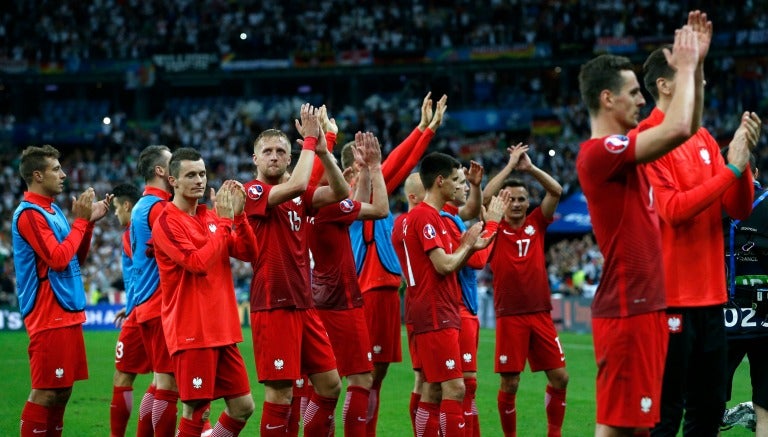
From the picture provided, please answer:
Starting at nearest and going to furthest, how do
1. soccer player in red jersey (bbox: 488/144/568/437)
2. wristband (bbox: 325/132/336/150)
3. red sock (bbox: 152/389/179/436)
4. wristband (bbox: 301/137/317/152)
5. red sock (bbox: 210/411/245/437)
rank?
red sock (bbox: 210/411/245/437) < wristband (bbox: 301/137/317/152) < red sock (bbox: 152/389/179/436) < wristband (bbox: 325/132/336/150) < soccer player in red jersey (bbox: 488/144/568/437)

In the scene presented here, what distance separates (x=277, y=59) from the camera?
45.9 metres

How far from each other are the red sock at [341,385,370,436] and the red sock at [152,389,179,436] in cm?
143

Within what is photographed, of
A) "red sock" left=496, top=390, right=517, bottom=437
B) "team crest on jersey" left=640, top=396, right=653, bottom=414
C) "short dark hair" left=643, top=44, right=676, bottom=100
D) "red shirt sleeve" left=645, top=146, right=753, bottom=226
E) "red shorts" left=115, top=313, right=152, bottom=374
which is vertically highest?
"short dark hair" left=643, top=44, right=676, bottom=100

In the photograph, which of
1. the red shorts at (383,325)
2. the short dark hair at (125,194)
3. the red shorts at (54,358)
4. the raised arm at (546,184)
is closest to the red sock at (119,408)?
the red shorts at (54,358)

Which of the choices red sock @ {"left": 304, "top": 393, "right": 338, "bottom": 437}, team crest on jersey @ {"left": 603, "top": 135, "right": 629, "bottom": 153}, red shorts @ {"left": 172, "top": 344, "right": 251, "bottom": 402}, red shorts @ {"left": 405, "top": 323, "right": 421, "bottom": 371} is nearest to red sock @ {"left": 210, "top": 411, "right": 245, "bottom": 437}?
red shorts @ {"left": 172, "top": 344, "right": 251, "bottom": 402}

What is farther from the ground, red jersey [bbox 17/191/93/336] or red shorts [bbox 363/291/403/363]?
red jersey [bbox 17/191/93/336]

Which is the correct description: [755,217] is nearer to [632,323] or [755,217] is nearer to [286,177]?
[632,323]

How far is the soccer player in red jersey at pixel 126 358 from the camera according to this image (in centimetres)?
925

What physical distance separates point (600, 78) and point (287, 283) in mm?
3150

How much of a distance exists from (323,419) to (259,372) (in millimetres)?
747

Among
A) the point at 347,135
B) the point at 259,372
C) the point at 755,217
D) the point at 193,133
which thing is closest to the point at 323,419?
the point at 259,372

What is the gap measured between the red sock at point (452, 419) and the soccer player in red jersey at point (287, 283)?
89 centimetres

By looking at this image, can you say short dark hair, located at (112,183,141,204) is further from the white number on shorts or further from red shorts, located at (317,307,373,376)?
the white number on shorts

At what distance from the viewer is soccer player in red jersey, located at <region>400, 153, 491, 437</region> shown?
8086 mm
